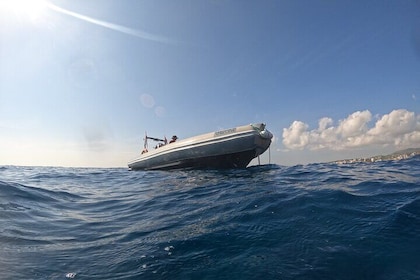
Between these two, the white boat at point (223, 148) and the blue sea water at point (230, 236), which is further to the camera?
the white boat at point (223, 148)

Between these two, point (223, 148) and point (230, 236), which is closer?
point (230, 236)

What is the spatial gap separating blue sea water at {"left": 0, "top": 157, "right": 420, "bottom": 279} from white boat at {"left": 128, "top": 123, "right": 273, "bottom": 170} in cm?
742

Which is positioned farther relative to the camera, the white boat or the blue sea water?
the white boat

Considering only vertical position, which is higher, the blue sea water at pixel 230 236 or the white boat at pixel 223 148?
the white boat at pixel 223 148

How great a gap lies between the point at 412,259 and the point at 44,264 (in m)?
5.02

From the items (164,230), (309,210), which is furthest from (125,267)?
(309,210)

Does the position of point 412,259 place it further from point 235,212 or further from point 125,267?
point 125,267

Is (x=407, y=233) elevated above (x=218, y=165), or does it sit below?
below

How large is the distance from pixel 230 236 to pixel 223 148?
442 inches

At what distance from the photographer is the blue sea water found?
144 inches

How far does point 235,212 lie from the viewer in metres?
6.09

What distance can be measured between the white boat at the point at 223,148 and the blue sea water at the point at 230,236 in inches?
292

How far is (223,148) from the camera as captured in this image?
15.9 metres

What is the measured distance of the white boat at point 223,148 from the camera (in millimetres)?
15555
